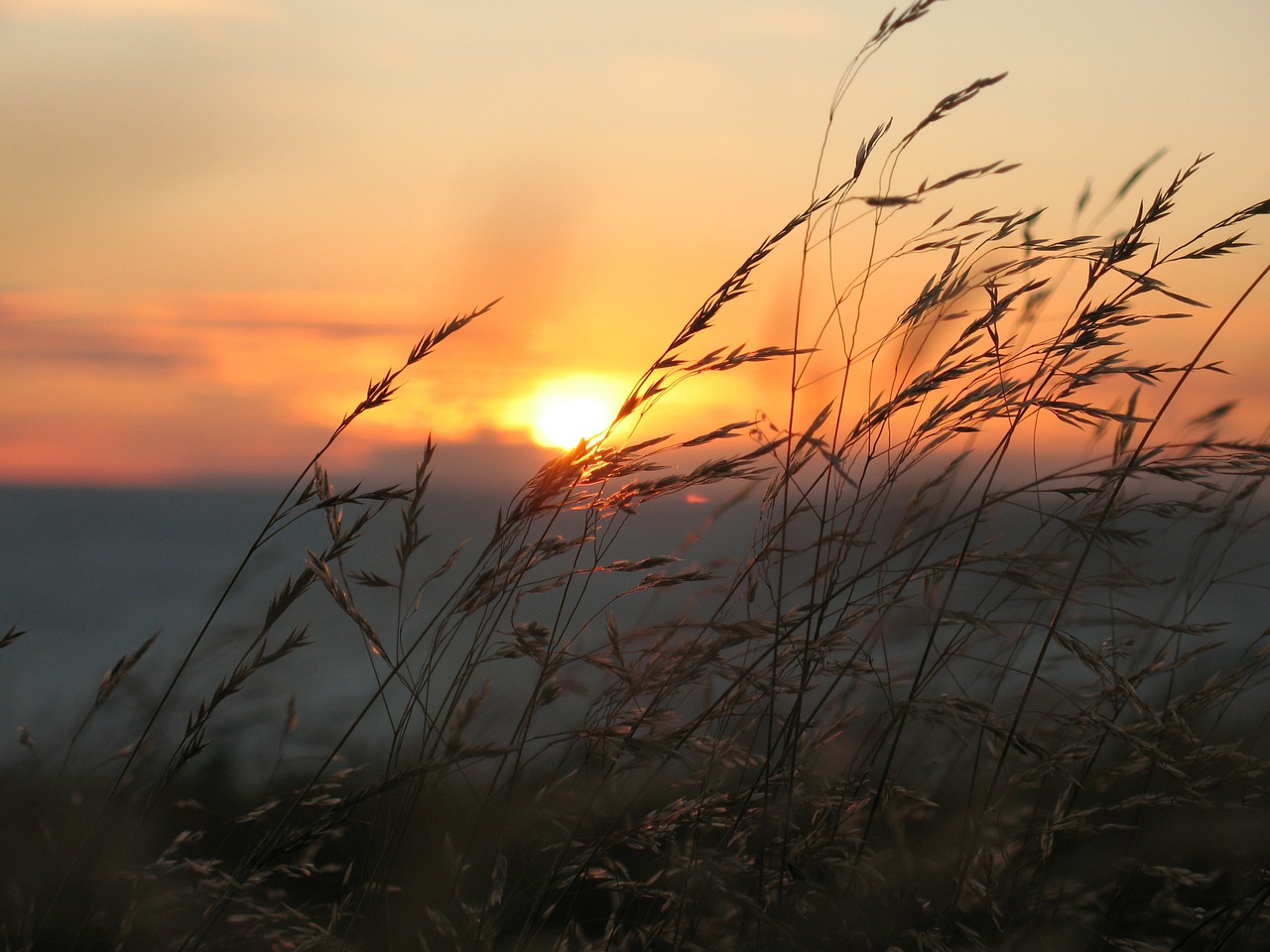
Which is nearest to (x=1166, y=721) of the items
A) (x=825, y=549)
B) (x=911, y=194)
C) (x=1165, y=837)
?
(x=1165, y=837)

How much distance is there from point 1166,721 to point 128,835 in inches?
69.0

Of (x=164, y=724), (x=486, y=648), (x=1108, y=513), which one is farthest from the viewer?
(x=164, y=724)

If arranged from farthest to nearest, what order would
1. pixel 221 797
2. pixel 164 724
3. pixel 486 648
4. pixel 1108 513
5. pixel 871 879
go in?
Answer: 1. pixel 221 797
2. pixel 164 724
3. pixel 1108 513
4. pixel 486 648
5. pixel 871 879

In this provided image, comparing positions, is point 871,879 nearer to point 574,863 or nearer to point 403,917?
point 574,863

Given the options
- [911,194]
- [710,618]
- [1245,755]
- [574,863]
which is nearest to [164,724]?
[574,863]

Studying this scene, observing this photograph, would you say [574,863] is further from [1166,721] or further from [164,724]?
[1166,721]

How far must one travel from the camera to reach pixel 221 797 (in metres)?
2.34

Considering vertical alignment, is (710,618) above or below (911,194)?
below

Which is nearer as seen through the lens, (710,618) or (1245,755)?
(710,618)

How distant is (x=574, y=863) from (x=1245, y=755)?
119cm

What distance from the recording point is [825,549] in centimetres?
167

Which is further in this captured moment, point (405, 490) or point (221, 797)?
point (221, 797)

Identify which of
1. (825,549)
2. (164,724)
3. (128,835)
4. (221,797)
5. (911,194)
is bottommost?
(221,797)

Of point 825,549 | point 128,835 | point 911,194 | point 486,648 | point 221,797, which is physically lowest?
point 221,797
